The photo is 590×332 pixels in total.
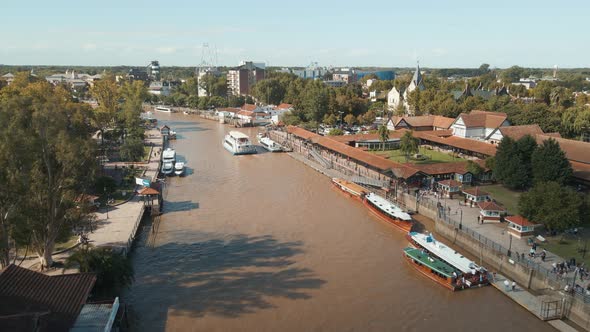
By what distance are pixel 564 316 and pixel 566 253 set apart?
177 inches

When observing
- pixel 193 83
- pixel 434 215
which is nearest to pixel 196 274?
pixel 434 215

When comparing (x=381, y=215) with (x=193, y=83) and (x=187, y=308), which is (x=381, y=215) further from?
(x=193, y=83)

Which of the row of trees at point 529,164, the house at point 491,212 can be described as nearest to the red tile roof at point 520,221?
the house at point 491,212

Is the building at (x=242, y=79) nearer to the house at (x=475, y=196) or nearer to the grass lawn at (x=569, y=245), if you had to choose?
the house at (x=475, y=196)

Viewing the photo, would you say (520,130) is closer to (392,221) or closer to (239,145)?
(392,221)

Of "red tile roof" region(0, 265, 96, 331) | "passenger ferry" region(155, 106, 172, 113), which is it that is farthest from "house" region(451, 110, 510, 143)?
"passenger ferry" region(155, 106, 172, 113)

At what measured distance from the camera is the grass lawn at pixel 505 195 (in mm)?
25453

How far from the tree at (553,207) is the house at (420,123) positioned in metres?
28.7

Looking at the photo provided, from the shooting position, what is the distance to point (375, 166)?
1296 inches

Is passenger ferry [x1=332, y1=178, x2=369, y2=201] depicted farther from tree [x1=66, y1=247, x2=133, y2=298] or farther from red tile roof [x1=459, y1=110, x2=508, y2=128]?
red tile roof [x1=459, y1=110, x2=508, y2=128]

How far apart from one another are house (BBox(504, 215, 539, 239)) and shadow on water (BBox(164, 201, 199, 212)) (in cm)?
A: 1813

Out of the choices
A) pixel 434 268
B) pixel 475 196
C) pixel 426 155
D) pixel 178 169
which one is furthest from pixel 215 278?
pixel 426 155

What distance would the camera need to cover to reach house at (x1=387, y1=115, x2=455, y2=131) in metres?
49.5

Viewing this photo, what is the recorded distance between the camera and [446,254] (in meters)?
Answer: 19.8
